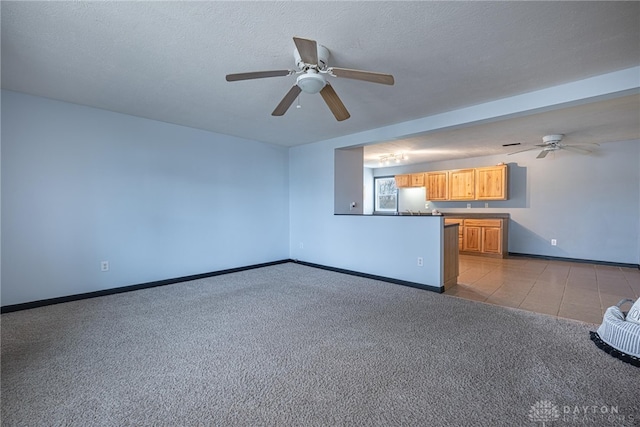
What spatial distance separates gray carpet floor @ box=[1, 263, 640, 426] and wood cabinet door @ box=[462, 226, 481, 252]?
3781mm

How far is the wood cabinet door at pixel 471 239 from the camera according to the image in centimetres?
653

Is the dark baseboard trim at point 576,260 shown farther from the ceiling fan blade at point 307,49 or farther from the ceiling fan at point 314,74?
the ceiling fan blade at point 307,49

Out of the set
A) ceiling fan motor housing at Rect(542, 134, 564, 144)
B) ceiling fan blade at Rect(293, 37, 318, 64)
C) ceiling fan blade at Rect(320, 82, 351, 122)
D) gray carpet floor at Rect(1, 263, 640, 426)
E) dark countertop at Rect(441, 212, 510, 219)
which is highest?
ceiling fan motor housing at Rect(542, 134, 564, 144)

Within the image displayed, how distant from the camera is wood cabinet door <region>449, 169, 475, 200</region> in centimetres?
684

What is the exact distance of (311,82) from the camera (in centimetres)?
222

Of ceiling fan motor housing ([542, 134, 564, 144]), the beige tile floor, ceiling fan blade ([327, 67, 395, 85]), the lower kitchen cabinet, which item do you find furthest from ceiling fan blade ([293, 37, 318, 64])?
the lower kitchen cabinet

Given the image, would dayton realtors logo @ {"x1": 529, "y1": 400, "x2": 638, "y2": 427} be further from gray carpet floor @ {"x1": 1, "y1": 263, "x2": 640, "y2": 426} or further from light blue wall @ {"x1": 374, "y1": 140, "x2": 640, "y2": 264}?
light blue wall @ {"x1": 374, "y1": 140, "x2": 640, "y2": 264}

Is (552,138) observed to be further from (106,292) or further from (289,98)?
(106,292)

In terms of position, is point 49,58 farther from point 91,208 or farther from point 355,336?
point 355,336

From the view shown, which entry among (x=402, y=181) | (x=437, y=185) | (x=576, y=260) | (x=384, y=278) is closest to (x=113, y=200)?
(x=384, y=278)

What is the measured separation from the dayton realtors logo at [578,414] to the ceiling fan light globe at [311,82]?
2528 mm

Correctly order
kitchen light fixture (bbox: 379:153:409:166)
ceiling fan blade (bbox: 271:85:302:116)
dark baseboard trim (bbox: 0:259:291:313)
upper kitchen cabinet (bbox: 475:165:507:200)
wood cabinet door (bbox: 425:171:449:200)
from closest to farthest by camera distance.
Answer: ceiling fan blade (bbox: 271:85:302:116), dark baseboard trim (bbox: 0:259:291:313), upper kitchen cabinet (bbox: 475:165:507:200), kitchen light fixture (bbox: 379:153:409:166), wood cabinet door (bbox: 425:171:449:200)

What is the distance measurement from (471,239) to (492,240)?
1.45 feet

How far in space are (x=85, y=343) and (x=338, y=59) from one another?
10.5 ft
